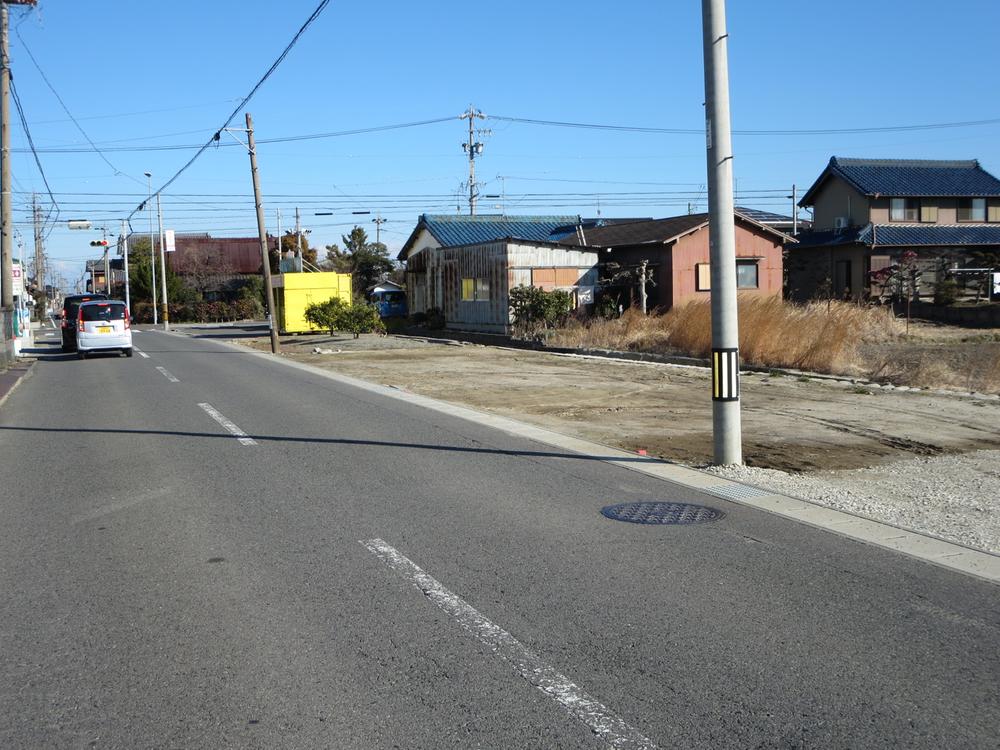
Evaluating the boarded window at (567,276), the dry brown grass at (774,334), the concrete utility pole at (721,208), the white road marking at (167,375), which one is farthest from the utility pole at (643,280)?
the concrete utility pole at (721,208)

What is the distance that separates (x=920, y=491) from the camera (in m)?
9.10

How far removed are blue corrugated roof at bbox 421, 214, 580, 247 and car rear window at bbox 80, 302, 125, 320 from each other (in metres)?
19.4

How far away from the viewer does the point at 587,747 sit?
399cm

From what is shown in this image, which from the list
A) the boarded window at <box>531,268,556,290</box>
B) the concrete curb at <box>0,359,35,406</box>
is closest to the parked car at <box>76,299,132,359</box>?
the concrete curb at <box>0,359,35,406</box>

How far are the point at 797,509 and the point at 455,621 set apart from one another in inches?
157

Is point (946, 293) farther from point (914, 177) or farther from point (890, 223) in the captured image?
point (914, 177)

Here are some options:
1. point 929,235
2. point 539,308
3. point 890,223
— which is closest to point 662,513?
point 539,308

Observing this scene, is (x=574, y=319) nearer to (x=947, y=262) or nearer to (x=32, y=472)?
(x=947, y=262)

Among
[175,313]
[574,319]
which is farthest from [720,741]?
[175,313]

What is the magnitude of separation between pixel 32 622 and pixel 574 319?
28.8 meters

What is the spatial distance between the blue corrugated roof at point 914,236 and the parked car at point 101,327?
31322mm

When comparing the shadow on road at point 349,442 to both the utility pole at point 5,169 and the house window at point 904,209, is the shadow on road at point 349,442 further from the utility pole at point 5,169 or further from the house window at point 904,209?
the house window at point 904,209

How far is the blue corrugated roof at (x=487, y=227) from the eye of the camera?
48.6 meters

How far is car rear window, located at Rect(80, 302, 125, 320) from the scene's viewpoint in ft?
99.2
